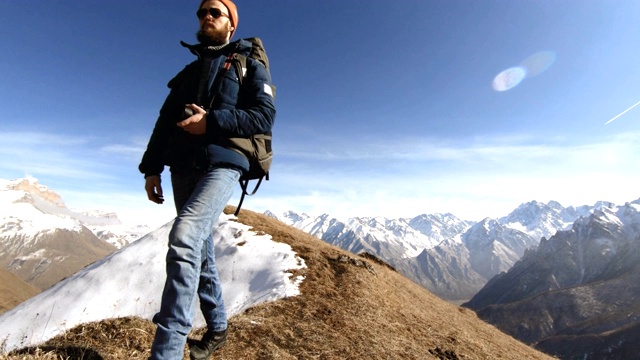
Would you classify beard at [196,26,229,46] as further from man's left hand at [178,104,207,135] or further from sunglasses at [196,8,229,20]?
man's left hand at [178,104,207,135]

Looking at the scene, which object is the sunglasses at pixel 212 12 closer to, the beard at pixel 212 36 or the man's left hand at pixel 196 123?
the beard at pixel 212 36

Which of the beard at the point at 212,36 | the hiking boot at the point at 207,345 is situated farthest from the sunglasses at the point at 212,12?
the hiking boot at the point at 207,345

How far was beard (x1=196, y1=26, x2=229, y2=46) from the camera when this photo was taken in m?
4.44

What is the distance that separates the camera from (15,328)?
12.6 m

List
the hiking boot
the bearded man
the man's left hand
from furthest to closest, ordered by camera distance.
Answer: the hiking boot, the man's left hand, the bearded man

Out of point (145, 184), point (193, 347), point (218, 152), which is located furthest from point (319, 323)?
point (218, 152)

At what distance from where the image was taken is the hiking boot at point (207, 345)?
15.0ft

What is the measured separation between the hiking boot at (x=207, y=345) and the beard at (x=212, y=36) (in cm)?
385

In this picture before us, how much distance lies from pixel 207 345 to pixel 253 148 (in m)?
2.80

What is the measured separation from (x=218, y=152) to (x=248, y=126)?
0.42m

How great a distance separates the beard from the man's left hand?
4.44 ft

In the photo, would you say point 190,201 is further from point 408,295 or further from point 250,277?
point 408,295

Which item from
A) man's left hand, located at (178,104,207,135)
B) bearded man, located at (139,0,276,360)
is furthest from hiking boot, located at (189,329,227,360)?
man's left hand, located at (178,104,207,135)

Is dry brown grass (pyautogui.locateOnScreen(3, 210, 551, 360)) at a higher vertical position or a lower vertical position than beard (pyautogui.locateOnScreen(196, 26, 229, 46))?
lower
